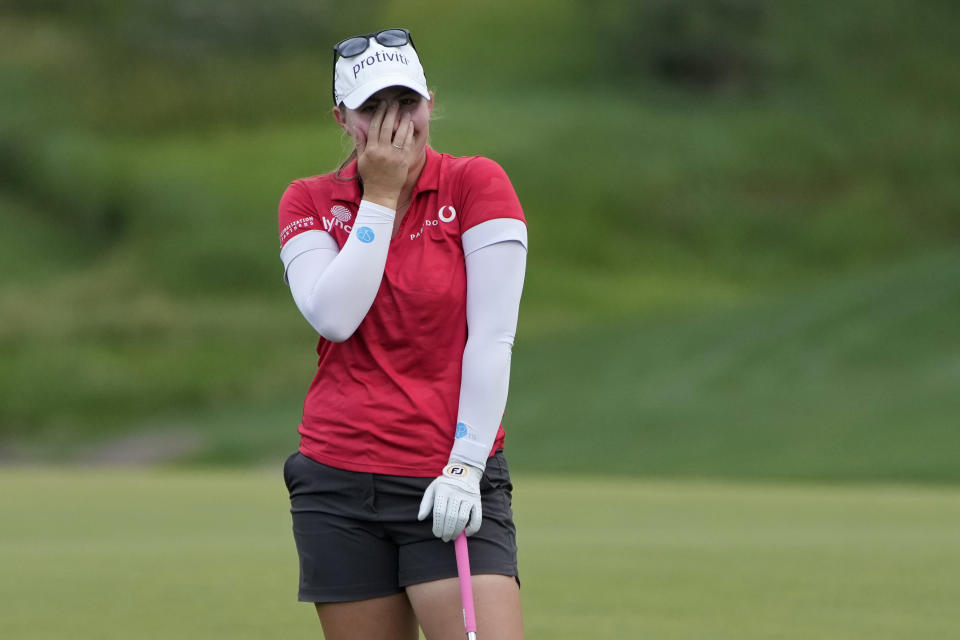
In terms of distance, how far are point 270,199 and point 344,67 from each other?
49.0 meters

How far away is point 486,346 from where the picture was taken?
140 inches

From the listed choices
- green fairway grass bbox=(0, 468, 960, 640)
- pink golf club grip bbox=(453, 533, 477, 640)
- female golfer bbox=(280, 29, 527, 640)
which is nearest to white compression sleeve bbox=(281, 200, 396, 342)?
female golfer bbox=(280, 29, 527, 640)

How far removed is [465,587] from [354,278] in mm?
753

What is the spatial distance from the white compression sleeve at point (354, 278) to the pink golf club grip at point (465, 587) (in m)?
0.55

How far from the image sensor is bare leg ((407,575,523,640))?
11.5ft

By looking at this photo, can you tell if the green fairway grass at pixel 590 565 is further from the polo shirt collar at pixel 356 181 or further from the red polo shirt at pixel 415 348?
the polo shirt collar at pixel 356 181

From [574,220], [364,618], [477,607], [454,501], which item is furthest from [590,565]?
[574,220]

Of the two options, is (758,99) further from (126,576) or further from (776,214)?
(126,576)

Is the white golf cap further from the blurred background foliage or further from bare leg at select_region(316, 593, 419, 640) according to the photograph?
the blurred background foliage

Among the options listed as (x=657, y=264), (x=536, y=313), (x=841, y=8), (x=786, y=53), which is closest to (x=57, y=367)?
(x=536, y=313)

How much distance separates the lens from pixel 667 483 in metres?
20.0

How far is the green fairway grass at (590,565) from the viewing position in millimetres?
7824

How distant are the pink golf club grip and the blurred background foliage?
1825 centimetres

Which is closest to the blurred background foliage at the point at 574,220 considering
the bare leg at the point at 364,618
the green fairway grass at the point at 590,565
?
the green fairway grass at the point at 590,565
